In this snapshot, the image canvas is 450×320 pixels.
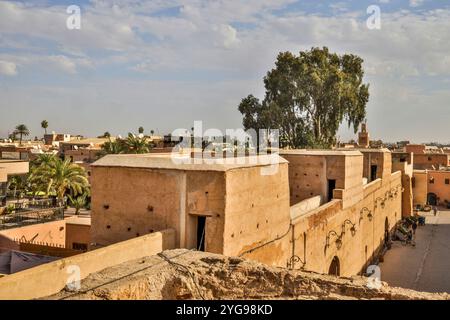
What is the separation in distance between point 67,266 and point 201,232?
10.8ft

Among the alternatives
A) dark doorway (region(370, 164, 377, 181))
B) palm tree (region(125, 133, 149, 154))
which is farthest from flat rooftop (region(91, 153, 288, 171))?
dark doorway (region(370, 164, 377, 181))

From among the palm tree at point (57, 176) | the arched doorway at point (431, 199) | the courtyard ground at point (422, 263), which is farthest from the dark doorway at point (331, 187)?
the arched doorway at point (431, 199)

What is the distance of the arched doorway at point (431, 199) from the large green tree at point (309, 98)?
55.2 feet

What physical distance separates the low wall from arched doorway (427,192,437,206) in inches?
1720

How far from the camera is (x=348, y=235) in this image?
1822cm

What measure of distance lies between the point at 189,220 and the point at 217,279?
1943 mm

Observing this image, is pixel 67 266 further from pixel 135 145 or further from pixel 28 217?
pixel 135 145

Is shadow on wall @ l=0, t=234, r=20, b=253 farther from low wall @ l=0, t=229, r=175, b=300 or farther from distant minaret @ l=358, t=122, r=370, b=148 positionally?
distant minaret @ l=358, t=122, r=370, b=148

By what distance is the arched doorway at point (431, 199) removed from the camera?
45.7 metres

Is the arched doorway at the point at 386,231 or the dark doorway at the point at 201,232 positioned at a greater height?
the dark doorway at the point at 201,232

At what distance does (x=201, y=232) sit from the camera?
9.38m

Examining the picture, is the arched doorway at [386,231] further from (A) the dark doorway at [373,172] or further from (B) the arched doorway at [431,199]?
(B) the arched doorway at [431,199]

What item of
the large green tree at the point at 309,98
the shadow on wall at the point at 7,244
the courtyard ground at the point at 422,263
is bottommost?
the courtyard ground at the point at 422,263

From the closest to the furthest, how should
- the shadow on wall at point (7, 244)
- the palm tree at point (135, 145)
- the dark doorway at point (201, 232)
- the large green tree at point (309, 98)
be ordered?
1. the dark doorway at point (201, 232)
2. the shadow on wall at point (7, 244)
3. the palm tree at point (135, 145)
4. the large green tree at point (309, 98)
